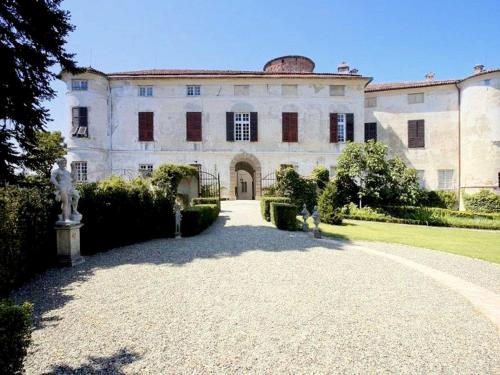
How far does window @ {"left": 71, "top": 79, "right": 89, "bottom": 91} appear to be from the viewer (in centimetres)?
2002

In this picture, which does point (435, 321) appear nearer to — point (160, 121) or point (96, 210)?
point (96, 210)

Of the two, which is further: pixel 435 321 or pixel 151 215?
pixel 151 215

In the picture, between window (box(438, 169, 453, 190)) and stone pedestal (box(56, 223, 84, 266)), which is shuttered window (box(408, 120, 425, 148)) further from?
stone pedestal (box(56, 223, 84, 266))

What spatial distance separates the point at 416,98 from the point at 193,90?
18.2 meters

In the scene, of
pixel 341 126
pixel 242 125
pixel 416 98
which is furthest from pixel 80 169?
pixel 416 98

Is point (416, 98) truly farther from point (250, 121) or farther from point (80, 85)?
point (80, 85)

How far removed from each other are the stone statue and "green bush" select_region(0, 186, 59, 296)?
0.25 meters

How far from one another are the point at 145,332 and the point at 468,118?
26.9m

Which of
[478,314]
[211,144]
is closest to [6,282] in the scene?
[478,314]

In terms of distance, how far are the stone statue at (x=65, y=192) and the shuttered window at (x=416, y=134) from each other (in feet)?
80.1

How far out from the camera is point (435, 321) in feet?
13.2

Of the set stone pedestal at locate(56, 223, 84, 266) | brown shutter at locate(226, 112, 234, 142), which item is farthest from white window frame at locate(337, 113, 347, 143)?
stone pedestal at locate(56, 223, 84, 266)

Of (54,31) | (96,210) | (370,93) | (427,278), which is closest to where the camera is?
(427,278)

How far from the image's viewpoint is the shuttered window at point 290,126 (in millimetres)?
21562
